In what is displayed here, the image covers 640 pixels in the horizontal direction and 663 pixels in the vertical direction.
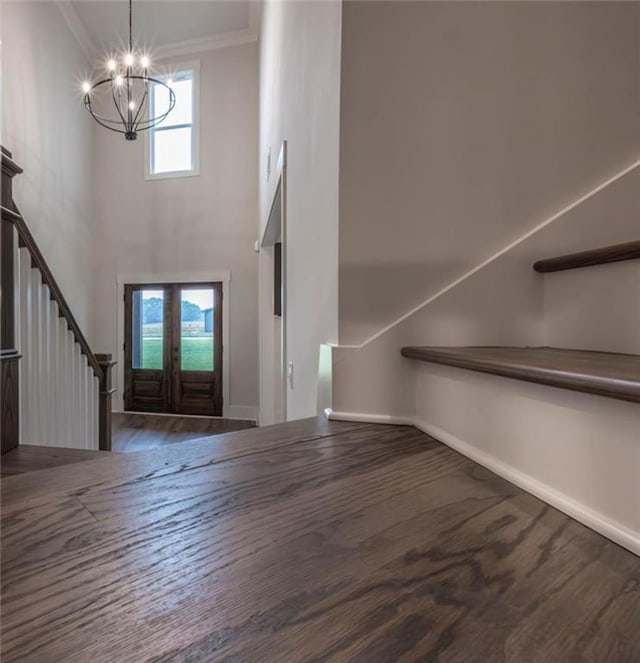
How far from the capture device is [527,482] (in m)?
0.60

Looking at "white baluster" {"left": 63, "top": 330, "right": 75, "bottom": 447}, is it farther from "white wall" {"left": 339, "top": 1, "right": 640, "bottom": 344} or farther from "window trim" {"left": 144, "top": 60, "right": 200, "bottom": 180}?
"window trim" {"left": 144, "top": 60, "right": 200, "bottom": 180}

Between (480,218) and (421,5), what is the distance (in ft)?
1.88

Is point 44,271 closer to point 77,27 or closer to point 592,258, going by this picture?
point 592,258

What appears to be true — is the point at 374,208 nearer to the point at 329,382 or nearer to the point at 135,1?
the point at 329,382

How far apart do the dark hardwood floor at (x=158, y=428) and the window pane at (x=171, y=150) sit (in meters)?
3.58

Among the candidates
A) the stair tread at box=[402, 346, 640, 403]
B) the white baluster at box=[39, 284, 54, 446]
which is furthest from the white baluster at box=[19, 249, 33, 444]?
the stair tread at box=[402, 346, 640, 403]

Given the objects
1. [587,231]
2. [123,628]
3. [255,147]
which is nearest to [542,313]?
[587,231]

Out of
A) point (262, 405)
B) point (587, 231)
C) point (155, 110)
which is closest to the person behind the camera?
point (587, 231)

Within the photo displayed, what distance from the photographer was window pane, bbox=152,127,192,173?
17.8 feet

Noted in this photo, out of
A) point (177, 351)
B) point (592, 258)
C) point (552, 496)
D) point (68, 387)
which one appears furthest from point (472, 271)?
point (177, 351)

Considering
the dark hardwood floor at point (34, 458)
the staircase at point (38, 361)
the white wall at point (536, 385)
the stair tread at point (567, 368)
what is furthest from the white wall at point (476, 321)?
the staircase at point (38, 361)

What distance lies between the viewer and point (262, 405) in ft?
14.6

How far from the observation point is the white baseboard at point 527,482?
1.53 feet

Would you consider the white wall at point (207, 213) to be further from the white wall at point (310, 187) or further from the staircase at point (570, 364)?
the staircase at point (570, 364)
